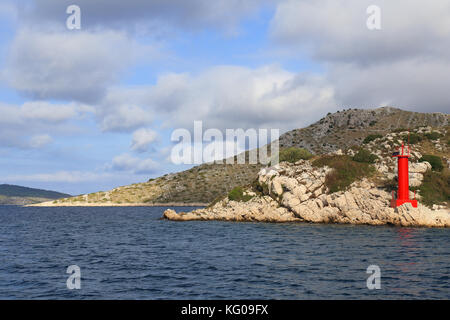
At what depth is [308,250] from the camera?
35.2m

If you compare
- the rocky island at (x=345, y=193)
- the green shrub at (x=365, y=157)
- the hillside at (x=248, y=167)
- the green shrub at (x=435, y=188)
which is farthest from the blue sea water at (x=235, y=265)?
the hillside at (x=248, y=167)

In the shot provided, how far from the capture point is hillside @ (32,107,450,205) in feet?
514

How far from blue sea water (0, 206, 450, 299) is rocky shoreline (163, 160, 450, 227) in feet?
17.0

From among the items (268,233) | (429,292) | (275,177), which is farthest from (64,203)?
(429,292)

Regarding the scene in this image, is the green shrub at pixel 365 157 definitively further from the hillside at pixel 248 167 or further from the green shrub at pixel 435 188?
the hillside at pixel 248 167

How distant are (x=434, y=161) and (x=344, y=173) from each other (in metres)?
13.9

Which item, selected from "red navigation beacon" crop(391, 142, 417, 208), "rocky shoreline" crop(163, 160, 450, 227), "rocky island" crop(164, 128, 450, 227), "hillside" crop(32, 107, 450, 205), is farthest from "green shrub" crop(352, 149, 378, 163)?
"hillside" crop(32, 107, 450, 205)

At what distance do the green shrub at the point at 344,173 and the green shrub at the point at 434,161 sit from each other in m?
8.58

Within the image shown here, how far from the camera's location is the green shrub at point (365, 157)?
66.6m

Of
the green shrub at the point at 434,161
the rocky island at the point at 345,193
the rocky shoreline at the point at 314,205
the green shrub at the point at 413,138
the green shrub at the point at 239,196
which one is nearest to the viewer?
the rocky shoreline at the point at 314,205

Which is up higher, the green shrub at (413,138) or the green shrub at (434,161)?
the green shrub at (413,138)

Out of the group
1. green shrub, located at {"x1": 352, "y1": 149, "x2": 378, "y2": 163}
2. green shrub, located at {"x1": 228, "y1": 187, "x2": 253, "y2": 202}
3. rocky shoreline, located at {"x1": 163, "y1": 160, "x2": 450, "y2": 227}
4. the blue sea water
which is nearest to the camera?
the blue sea water

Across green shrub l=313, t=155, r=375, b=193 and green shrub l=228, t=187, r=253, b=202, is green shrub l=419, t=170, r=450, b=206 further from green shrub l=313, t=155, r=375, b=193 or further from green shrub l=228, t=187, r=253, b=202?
green shrub l=228, t=187, r=253, b=202

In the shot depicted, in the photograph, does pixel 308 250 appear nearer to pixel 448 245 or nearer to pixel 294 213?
pixel 448 245
